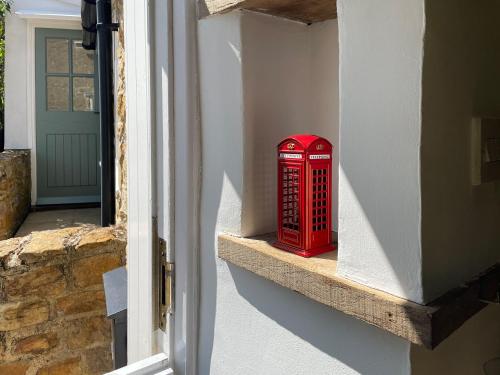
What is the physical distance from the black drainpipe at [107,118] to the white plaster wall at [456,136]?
3367mm

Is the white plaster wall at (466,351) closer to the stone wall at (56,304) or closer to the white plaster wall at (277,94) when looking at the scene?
the white plaster wall at (277,94)

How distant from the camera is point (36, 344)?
96.5 inches

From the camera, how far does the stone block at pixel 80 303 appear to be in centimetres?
251

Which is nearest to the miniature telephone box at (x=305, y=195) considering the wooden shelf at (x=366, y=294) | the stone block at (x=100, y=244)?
the wooden shelf at (x=366, y=294)

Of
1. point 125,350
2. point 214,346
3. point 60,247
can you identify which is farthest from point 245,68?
point 60,247

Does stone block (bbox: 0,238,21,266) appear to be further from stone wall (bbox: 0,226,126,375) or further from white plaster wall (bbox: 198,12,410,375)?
white plaster wall (bbox: 198,12,410,375)

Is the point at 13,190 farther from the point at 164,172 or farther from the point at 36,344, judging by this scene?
the point at 164,172

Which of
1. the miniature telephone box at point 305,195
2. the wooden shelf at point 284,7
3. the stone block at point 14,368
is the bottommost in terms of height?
the stone block at point 14,368

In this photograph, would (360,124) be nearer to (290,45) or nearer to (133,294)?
(290,45)

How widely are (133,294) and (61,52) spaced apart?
5.51 meters

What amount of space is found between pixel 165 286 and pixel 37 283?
1.52 metres

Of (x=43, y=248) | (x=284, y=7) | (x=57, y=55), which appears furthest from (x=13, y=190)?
(x=284, y=7)

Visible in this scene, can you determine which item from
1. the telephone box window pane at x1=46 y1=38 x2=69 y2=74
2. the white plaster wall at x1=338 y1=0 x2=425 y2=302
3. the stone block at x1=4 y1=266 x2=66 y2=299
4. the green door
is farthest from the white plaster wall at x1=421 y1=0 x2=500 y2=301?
the telephone box window pane at x1=46 y1=38 x2=69 y2=74

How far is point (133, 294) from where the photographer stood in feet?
4.75
